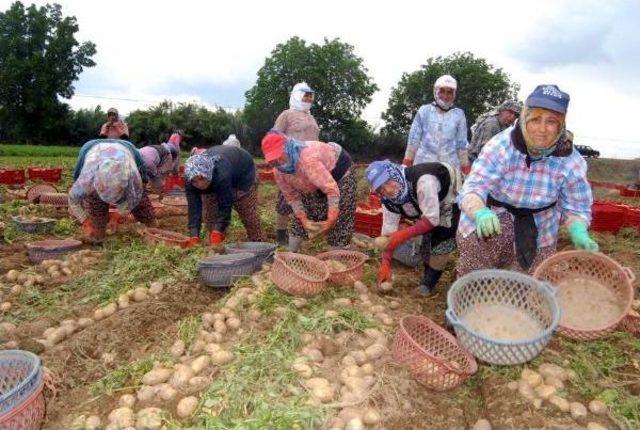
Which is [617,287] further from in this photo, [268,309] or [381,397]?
[268,309]

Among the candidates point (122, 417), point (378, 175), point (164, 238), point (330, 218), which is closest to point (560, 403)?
point (378, 175)

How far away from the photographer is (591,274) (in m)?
3.04

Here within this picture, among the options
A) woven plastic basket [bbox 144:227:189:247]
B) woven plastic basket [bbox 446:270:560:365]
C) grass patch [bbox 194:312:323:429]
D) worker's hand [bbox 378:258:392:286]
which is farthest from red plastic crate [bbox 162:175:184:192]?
woven plastic basket [bbox 446:270:560:365]

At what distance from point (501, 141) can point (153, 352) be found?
239cm

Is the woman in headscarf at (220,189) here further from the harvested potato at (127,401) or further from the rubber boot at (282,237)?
the harvested potato at (127,401)

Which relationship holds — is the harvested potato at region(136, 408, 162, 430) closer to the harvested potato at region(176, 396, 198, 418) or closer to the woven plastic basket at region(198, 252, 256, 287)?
the harvested potato at region(176, 396, 198, 418)

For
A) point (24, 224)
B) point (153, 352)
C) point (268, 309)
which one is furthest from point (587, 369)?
point (24, 224)

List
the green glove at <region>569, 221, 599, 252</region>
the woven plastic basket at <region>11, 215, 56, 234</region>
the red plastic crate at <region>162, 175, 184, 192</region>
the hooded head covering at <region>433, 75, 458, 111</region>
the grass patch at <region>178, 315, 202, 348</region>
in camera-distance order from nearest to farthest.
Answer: the green glove at <region>569, 221, 599, 252</region>, the grass patch at <region>178, 315, 202, 348</region>, the hooded head covering at <region>433, 75, 458, 111</region>, the woven plastic basket at <region>11, 215, 56, 234</region>, the red plastic crate at <region>162, 175, 184, 192</region>

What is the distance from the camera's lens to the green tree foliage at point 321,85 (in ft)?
105

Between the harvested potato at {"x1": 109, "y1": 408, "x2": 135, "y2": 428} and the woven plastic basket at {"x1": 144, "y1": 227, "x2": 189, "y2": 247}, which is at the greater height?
the woven plastic basket at {"x1": 144, "y1": 227, "x2": 189, "y2": 247}

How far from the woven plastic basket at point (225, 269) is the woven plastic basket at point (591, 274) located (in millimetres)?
2070

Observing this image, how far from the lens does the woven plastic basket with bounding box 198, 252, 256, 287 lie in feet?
13.0

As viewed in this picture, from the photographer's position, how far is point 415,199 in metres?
3.72

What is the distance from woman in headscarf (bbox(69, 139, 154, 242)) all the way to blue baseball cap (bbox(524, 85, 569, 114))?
3.93m
